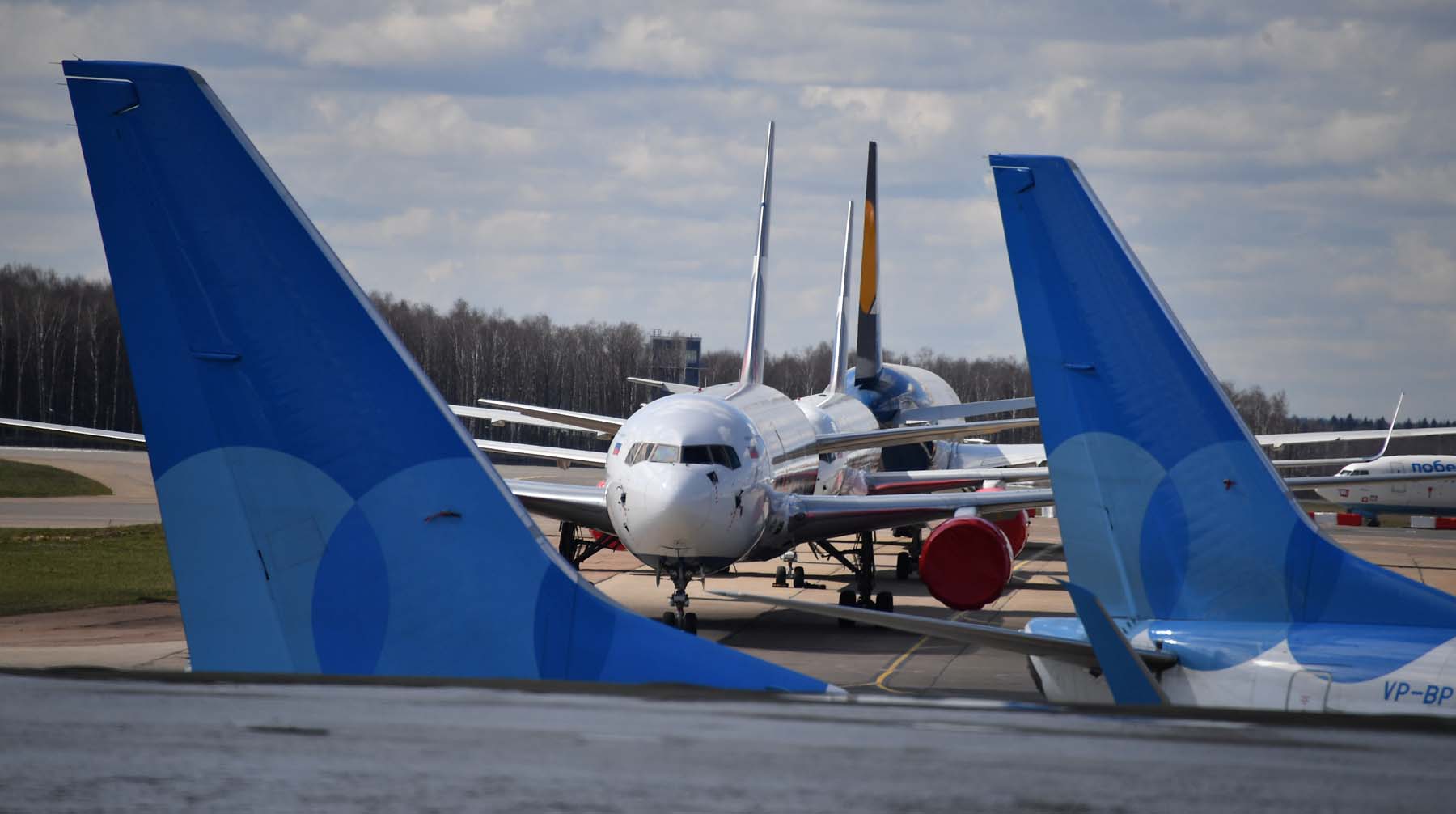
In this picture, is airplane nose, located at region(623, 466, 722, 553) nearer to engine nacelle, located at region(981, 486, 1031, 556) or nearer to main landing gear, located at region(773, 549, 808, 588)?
main landing gear, located at region(773, 549, 808, 588)

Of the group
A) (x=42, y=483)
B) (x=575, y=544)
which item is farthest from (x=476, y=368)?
(x=575, y=544)

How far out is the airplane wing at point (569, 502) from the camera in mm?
21703

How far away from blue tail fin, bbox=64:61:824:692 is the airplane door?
4.38 meters

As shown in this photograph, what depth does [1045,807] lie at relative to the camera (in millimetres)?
2527

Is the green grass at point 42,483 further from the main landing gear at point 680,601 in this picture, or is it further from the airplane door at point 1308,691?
the airplane door at point 1308,691

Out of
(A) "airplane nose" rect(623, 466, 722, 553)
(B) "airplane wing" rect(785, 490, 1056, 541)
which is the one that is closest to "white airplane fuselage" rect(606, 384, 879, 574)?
(A) "airplane nose" rect(623, 466, 722, 553)

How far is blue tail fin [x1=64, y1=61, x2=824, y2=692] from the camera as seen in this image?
616cm

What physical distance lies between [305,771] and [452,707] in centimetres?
63

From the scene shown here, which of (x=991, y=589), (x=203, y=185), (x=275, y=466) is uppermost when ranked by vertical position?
(x=203, y=185)

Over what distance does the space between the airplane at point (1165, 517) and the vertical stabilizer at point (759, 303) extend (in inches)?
735

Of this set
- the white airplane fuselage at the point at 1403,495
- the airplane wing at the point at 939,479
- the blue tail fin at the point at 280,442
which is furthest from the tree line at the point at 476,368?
the blue tail fin at the point at 280,442

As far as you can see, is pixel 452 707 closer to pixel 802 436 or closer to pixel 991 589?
pixel 991 589

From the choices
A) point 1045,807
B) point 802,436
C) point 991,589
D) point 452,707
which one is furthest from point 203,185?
point 802,436

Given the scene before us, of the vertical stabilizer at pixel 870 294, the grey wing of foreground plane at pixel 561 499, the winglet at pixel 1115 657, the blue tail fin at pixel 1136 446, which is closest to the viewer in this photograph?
the winglet at pixel 1115 657
